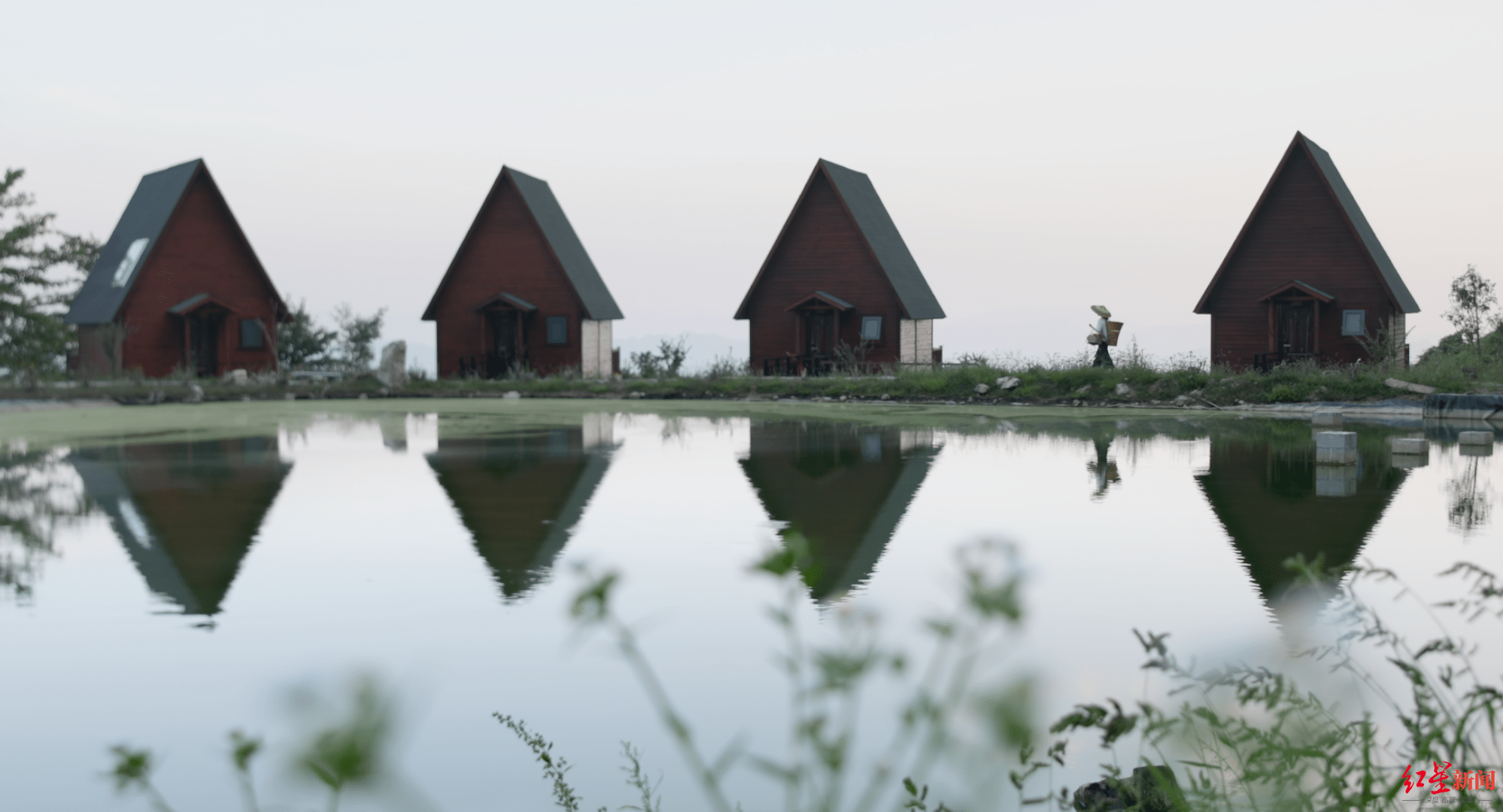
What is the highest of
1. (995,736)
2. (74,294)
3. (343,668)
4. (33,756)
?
(74,294)

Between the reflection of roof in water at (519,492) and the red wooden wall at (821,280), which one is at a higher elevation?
the red wooden wall at (821,280)

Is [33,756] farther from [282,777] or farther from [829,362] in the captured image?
[829,362]

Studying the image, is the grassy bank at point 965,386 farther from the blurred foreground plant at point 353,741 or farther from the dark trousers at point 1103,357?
the blurred foreground plant at point 353,741

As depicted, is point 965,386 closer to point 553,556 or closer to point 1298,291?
point 1298,291

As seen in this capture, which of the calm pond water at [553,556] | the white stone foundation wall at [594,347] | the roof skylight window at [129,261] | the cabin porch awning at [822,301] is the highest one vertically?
the roof skylight window at [129,261]

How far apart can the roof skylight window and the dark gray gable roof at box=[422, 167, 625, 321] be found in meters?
9.49

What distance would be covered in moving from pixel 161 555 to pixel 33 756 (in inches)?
182

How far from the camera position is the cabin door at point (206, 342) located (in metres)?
42.8

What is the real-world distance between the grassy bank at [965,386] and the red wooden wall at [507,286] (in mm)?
3109

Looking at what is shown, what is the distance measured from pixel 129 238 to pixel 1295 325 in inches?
1522

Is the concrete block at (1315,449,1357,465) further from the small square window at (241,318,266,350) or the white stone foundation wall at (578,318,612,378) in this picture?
the small square window at (241,318,266,350)

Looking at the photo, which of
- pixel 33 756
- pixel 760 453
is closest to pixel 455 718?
pixel 33 756

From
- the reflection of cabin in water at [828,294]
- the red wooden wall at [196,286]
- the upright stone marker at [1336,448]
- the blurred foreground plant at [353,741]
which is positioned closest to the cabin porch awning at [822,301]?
the reflection of cabin in water at [828,294]

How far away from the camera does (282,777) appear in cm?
139
